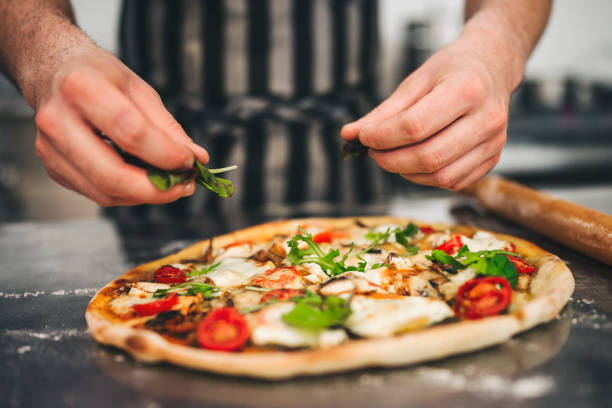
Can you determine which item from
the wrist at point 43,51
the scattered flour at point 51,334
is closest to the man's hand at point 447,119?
the wrist at point 43,51

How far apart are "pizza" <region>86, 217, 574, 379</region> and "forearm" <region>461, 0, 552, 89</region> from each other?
635 mm

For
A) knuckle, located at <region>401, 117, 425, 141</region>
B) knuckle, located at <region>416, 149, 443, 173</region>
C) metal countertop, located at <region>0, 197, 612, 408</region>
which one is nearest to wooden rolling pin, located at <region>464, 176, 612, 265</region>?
metal countertop, located at <region>0, 197, 612, 408</region>

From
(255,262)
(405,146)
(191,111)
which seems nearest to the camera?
(405,146)

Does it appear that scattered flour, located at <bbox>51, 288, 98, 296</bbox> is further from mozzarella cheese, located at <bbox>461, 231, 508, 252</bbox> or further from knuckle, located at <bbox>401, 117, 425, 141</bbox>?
mozzarella cheese, located at <bbox>461, 231, 508, 252</bbox>

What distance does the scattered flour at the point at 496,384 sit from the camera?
2.60 feet

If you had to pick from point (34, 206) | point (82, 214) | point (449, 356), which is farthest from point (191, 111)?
point (34, 206)

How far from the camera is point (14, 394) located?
0.87 meters

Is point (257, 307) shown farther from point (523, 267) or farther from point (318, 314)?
point (523, 267)

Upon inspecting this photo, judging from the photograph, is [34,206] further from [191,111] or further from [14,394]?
[14,394]

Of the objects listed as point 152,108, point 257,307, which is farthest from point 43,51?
point 257,307

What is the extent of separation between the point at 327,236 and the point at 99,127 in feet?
3.13

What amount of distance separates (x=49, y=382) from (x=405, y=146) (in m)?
1.08

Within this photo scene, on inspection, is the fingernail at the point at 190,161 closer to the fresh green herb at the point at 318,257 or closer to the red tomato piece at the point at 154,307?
the red tomato piece at the point at 154,307

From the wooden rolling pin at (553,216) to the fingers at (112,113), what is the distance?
4.35 feet
